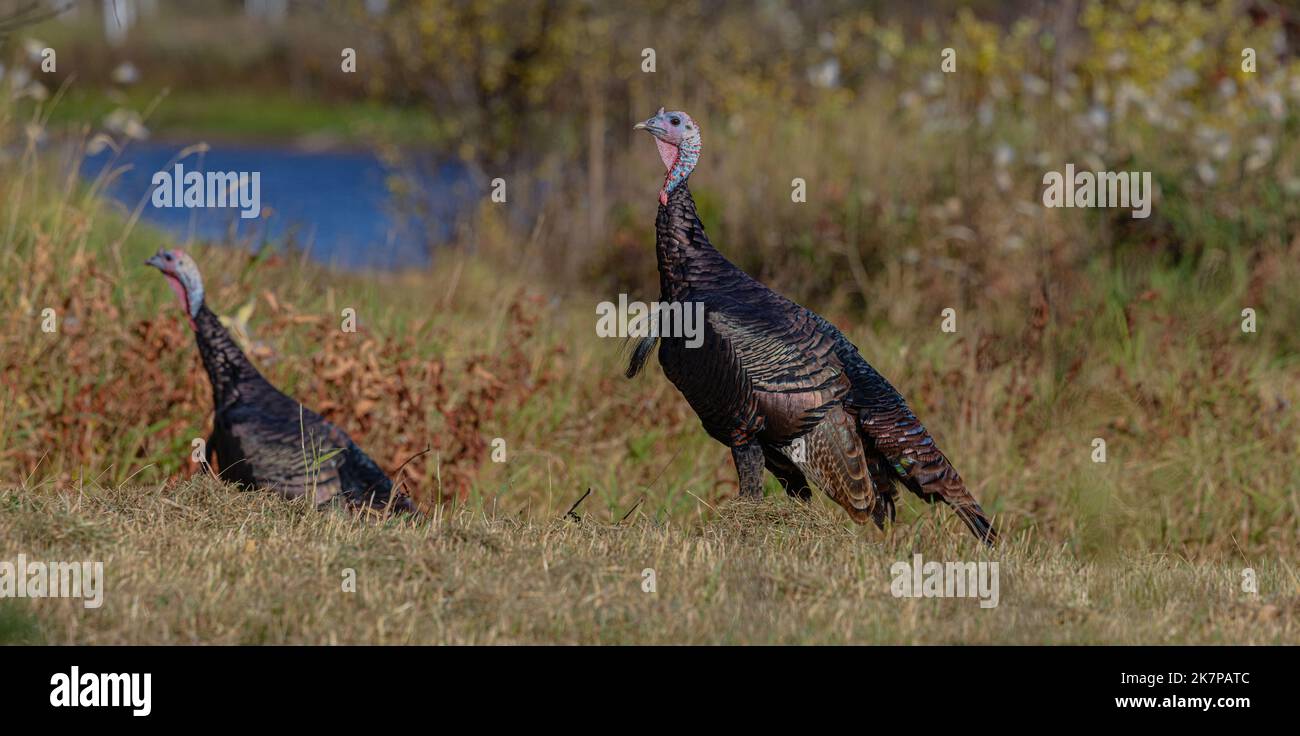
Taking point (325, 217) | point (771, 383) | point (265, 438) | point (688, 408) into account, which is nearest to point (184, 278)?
point (265, 438)

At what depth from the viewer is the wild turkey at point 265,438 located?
6.39 meters

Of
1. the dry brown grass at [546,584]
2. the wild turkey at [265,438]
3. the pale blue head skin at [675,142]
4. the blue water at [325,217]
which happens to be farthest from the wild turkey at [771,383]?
the blue water at [325,217]

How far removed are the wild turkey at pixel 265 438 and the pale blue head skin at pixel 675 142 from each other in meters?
1.70

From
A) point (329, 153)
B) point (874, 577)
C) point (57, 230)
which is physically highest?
point (329, 153)

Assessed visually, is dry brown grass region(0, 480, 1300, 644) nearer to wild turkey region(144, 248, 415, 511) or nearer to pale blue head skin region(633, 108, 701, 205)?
wild turkey region(144, 248, 415, 511)

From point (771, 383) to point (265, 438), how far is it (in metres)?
2.10

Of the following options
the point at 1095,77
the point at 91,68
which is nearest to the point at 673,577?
the point at 1095,77

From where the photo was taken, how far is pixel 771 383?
596 cm

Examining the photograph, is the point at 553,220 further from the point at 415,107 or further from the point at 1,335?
the point at 1,335

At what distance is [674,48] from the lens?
1409cm

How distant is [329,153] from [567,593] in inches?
1280

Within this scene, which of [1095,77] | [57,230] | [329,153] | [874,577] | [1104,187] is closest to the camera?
[874,577]

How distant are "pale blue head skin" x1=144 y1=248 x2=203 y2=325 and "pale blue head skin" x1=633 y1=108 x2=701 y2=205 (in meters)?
2.13

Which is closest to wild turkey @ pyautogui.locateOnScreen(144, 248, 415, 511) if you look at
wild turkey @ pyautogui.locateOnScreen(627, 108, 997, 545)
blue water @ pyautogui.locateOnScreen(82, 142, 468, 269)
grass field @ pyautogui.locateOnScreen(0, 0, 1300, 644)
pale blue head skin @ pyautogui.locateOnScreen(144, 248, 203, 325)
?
pale blue head skin @ pyautogui.locateOnScreen(144, 248, 203, 325)
